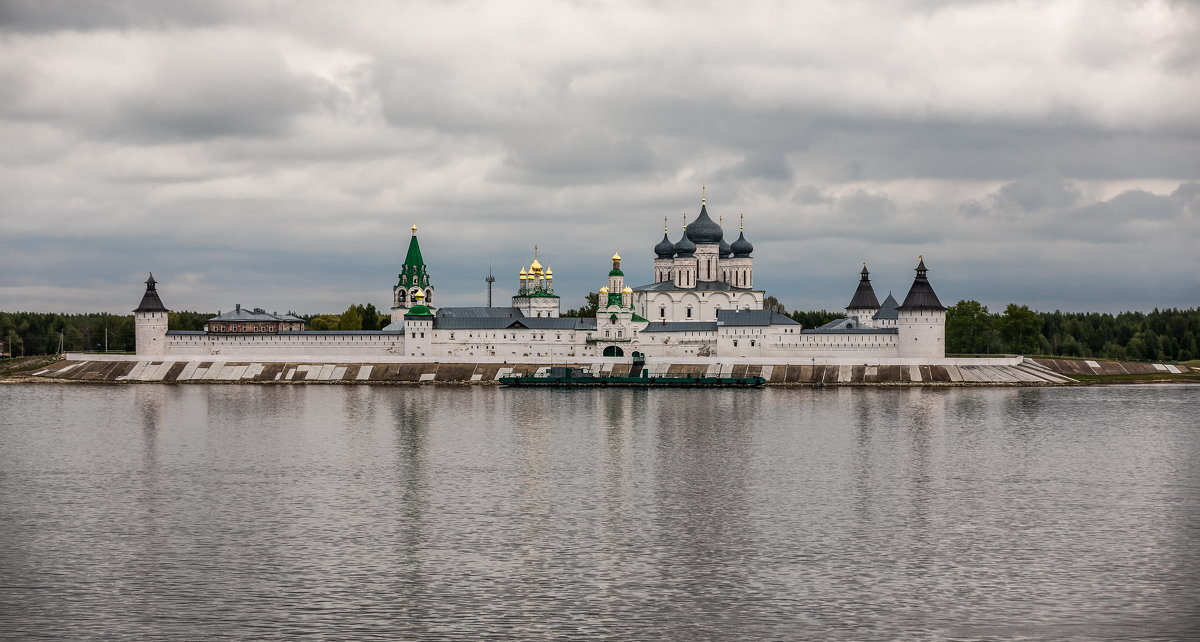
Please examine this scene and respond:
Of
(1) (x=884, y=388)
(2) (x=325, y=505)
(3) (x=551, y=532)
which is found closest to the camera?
(3) (x=551, y=532)

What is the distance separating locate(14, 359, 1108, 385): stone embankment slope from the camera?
240 feet

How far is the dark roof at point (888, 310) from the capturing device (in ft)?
282

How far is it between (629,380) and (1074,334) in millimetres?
46022

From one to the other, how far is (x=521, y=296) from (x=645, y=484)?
2495 inches

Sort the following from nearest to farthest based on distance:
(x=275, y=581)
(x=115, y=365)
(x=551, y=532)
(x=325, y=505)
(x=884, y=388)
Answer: (x=275, y=581)
(x=551, y=532)
(x=325, y=505)
(x=884, y=388)
(x=115, y=365)

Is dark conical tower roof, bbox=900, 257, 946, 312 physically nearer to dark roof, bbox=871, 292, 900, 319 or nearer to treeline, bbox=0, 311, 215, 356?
dark roof, bbox=871, 292, 900, 319

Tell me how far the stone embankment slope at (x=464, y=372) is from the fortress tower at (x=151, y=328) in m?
2.29

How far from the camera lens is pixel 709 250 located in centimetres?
9200

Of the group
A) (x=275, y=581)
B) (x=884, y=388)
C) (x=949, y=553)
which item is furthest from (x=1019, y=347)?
(x=275, y=581)

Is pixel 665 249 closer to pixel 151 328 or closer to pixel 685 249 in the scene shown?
pixel 685 249

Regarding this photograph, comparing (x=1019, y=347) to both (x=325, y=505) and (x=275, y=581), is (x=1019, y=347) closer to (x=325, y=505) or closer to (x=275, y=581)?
(x=325, y=505)

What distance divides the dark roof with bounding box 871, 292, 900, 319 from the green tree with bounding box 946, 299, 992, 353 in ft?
13.4

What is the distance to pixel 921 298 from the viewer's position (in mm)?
77500

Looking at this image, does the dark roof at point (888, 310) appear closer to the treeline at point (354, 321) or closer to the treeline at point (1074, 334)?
the treeline at point (1074, 334)
